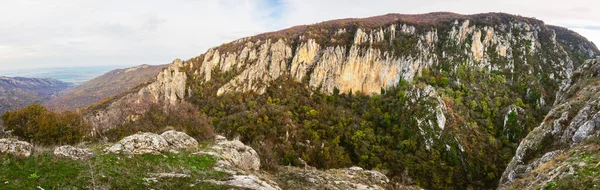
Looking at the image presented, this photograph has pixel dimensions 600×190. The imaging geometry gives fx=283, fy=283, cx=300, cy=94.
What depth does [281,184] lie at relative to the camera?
19438mm

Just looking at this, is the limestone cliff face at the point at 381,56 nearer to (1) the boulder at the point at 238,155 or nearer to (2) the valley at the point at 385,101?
(2) the valley at the point at 385,101

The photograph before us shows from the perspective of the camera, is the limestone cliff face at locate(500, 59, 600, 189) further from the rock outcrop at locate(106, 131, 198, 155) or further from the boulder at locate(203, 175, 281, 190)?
the rock outcrop at locate(106, 131, 198, 155)

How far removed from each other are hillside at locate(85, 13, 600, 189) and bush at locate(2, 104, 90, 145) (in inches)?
943

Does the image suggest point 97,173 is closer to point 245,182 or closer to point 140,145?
point 140,145

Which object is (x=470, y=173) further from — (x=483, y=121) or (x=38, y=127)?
(x=38, y=127)

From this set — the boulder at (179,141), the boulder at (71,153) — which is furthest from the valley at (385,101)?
the boulder at (71,153)

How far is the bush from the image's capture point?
2844 centimetres

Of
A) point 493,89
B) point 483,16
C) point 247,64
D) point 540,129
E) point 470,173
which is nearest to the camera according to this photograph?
point 540,129

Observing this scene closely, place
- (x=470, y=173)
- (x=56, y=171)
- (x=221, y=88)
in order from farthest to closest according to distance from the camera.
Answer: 1. (x=221, y=88)
2. (x=470, y=173)
3. (x=56, y=171)

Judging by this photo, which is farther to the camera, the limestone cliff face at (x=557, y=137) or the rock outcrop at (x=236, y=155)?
the limestone cliff face at (x=557, y=137)

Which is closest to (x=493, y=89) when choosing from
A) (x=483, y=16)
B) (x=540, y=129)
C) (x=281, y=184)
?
(x=483, y=16)

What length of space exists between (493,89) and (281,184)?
108312 mm

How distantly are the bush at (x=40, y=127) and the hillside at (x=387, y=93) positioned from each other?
24.0 metres

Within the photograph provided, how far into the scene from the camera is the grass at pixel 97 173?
12583mm
